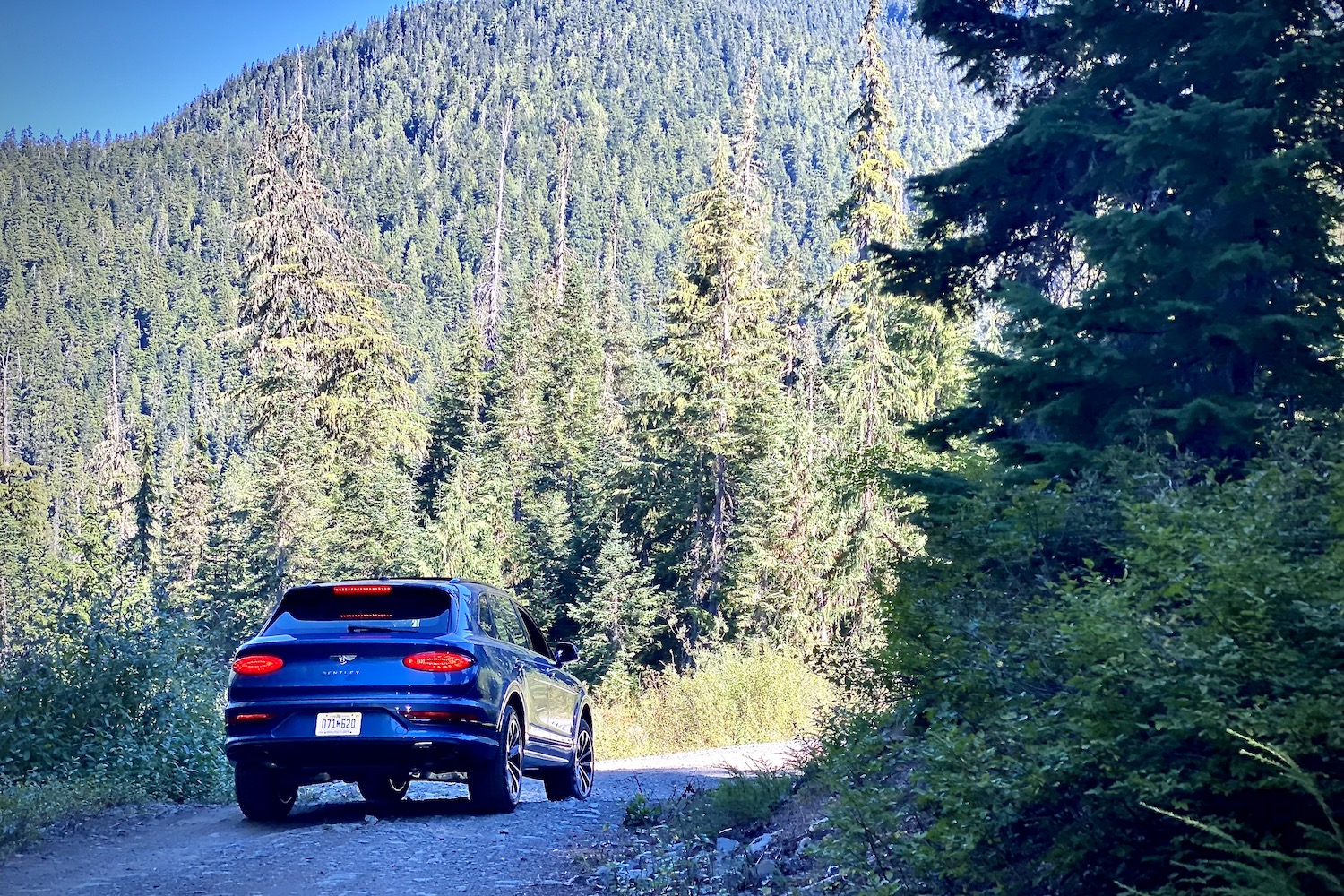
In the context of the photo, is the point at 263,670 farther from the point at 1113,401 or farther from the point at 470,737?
the point at 1113,401

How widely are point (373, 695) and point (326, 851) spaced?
1331 mm

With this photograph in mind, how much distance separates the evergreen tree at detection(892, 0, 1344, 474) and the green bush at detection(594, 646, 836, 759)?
10.3 metres

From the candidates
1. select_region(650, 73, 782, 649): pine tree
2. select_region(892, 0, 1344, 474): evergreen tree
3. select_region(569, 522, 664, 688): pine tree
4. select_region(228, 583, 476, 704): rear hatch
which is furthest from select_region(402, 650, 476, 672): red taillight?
select_region(569, 522, 664, 688): pine tree

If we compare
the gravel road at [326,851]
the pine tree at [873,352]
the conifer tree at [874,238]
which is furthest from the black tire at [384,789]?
the conifer tree at [874,238]

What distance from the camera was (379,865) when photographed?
7.70 metres

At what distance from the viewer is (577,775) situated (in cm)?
1238

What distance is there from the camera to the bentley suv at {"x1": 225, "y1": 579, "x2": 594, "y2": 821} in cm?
917

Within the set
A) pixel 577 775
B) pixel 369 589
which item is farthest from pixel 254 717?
pixel 577 775

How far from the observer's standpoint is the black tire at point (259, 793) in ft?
31.3

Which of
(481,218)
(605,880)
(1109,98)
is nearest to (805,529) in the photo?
(1109,98)

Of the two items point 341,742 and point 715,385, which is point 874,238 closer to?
point 715,385

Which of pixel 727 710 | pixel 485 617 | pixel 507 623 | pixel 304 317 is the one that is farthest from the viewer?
pixel 304 317

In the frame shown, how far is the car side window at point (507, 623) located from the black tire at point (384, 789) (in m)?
1.60

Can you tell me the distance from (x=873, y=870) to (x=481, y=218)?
198830 millimetres
